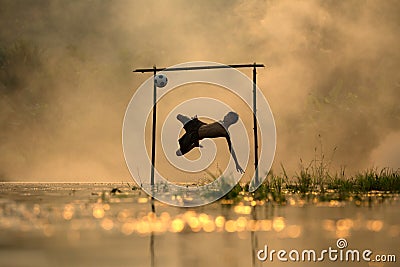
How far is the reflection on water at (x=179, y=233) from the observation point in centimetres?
319

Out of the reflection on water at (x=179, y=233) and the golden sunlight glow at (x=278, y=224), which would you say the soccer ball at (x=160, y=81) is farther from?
the golden sunlight glow at (x=278, y=224)

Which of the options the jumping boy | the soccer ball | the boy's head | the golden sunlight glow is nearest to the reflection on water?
the golden sunlight glow

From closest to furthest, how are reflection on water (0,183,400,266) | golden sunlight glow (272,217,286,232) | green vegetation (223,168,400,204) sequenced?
reflection on water (0,183,400,266), golden sunlight glow (272,217,286,232), green vegetation (223,168,400,204)

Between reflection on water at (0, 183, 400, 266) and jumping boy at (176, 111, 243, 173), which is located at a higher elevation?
jumping boy at (176, 111, 243, 173)

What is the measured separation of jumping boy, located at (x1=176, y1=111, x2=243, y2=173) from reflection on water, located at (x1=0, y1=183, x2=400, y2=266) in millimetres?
6151

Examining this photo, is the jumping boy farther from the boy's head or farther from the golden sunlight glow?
the golden sunlight glow

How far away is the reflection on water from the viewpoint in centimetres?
319

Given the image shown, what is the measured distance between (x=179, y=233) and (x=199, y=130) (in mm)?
8883

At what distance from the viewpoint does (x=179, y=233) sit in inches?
177

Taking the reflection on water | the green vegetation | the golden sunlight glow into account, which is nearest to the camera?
the reflection on water

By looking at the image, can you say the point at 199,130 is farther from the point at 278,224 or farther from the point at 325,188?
the point at 278,224

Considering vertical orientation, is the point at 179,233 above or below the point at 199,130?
below

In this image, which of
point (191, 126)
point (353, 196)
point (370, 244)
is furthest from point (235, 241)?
point (191, 126)

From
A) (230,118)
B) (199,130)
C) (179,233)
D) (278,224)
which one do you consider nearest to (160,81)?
(199,130)
